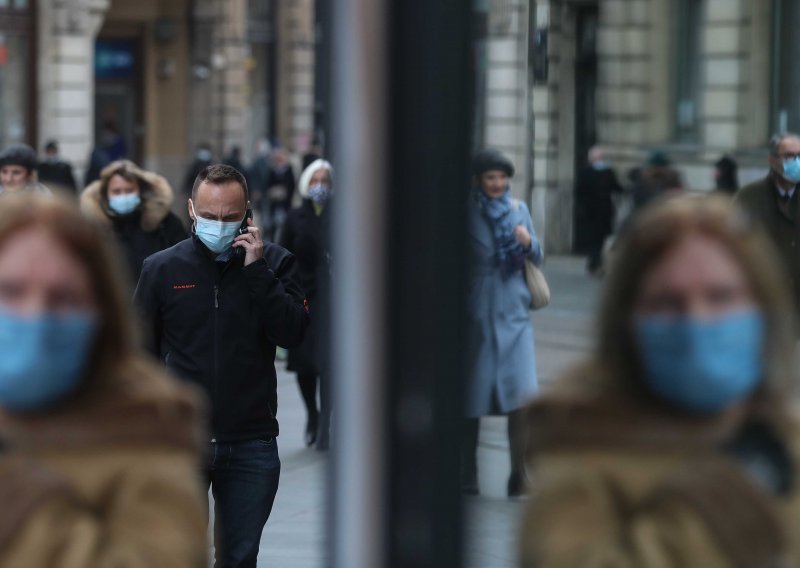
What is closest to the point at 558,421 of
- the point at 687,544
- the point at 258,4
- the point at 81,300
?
the point at 687,544

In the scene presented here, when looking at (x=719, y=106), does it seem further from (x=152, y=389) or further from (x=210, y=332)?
(x=210, y=332)

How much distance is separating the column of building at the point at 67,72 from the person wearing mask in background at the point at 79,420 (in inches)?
904

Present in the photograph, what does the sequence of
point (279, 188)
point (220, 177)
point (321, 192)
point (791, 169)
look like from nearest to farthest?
1. point (791, 169)
2. point (220, 177)
3. point (321, 192)
4. point (279, 188)

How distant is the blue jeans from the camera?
200 inches

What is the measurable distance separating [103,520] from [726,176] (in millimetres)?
927

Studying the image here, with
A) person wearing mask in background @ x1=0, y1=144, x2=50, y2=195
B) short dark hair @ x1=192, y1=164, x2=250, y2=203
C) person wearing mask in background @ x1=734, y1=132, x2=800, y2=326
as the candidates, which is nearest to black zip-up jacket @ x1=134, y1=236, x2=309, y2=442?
short dark hair @ x1=192, y1=164, x2=250, y2=203

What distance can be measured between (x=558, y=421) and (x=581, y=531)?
151 mm

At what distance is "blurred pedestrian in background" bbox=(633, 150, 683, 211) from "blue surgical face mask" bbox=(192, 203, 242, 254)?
2748 millimetres

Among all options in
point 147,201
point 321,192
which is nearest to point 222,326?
point 321,192

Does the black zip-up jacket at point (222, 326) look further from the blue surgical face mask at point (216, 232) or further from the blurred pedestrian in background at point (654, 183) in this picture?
the blurred pedestrian in background at point (654, 183)

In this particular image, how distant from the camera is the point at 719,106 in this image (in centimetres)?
242

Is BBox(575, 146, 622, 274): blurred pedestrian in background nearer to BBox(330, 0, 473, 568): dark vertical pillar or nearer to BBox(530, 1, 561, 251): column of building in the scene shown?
BBox(530, 1, 561, 251): column of building

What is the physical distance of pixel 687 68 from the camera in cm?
239

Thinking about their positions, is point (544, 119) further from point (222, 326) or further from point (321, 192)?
point (321, 192)
